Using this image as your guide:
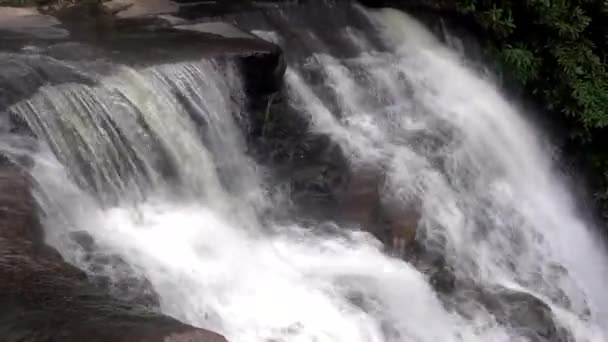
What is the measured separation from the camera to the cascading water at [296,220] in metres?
4.83

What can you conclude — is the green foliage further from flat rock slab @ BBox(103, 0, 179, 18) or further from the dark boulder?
flat rock slab @ BBox(103, 0, 179, 18)

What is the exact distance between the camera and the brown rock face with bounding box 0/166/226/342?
336 centimetres

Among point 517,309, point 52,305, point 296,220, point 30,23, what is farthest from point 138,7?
point 52,305

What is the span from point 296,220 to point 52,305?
2.66 metres

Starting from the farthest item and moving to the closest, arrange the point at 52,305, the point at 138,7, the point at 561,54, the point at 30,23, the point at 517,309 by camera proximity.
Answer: the point at 561,54 < the point at 138,7 < the point at 30,23 < the point at 517,309 < the point at 52,305

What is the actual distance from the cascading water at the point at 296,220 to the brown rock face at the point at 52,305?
0.36m

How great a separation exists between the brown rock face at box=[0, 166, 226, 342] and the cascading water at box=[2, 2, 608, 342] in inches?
14.2

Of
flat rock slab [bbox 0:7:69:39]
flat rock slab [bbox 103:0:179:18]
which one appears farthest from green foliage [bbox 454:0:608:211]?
flat rock slab [bbox 0:7:69:39]

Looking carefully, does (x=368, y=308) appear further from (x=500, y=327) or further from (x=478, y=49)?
(x=478, y=49)

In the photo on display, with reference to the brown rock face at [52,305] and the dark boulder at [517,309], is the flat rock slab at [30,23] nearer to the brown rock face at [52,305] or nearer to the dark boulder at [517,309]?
the brown rock face at [52,305]

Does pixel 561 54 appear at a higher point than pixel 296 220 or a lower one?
higher

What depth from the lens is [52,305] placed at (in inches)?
141

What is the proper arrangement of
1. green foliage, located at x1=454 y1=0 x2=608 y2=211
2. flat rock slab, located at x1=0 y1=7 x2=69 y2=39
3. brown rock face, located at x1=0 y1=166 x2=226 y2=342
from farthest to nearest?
1. green foliage, located at x1=454 y1=0 x2=608 y2=211
2. flat rock slab, located at x1=0 y1=7 x2=69 y2=39
3. brown rock face, located at x1=0 y1=166 x2=226 y2=342

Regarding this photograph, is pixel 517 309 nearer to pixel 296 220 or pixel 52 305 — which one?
pixel 296 220
